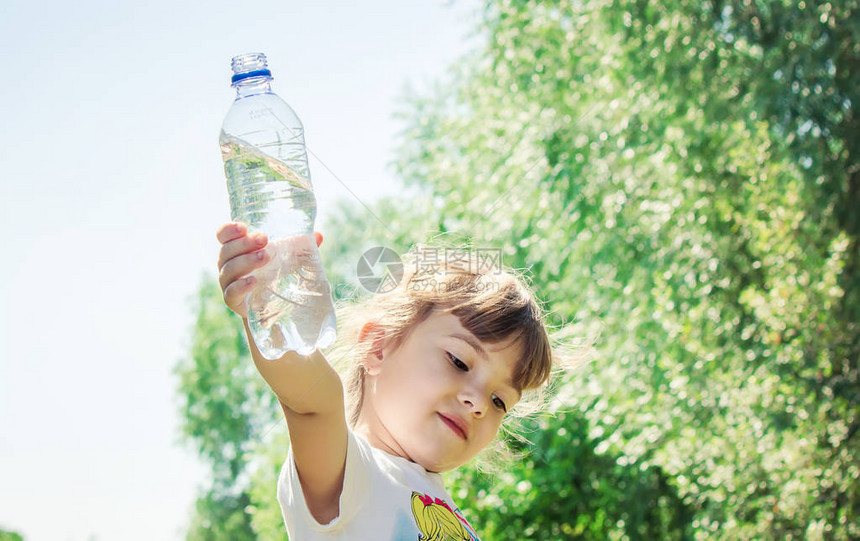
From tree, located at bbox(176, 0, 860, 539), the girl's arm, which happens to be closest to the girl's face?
the girl's arm

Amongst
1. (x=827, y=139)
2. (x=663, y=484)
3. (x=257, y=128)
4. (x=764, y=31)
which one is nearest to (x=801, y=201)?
(x=827, y=139)

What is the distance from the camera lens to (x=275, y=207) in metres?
1.58

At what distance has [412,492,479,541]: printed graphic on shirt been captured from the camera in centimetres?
161

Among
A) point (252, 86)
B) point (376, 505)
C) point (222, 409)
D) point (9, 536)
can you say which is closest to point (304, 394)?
point (376, 505)

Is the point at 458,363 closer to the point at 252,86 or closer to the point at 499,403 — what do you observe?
the point at 499,403

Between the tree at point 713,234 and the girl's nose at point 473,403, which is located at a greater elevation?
the girl's nose at point 473,403

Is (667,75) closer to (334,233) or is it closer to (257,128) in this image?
(257,128)

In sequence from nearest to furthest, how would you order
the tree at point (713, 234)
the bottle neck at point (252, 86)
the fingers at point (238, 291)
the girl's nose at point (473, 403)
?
the fingers at point (238, 291), the bottle neck at point (252, 86), the girl's nose at point (473, 403), the tree at point (713, 234)

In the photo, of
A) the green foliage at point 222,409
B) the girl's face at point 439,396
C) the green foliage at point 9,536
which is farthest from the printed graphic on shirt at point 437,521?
the green foliage at point 9,536

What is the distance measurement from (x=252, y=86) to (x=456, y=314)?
755mm

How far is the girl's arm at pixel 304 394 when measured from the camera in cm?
126

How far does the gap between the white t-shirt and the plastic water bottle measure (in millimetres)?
191

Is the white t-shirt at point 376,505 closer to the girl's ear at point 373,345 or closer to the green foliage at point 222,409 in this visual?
the girl's ear at point 373,345

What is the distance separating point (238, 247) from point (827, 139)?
481cm
